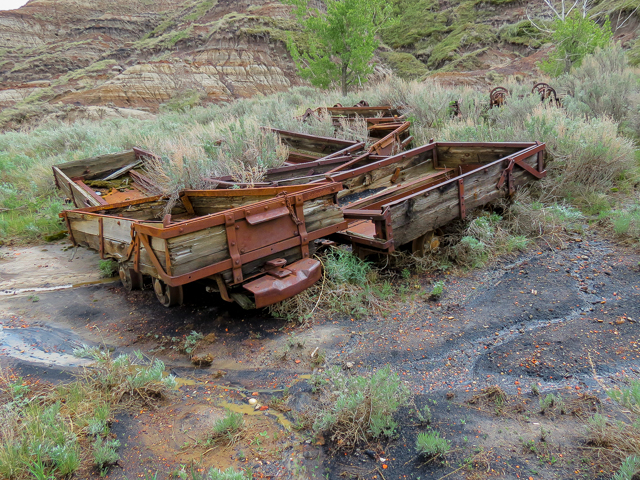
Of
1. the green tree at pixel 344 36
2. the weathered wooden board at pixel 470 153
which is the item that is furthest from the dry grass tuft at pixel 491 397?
the green tree at pixel 344 36

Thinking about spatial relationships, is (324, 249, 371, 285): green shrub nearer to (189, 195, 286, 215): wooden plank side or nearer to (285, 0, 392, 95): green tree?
A: (189, 195, 286, 215): wooden plank side

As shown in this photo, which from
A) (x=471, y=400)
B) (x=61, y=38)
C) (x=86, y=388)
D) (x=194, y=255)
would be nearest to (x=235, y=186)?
(x=194, y=255)

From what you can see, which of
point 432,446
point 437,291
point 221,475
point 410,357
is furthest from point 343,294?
point 221,475

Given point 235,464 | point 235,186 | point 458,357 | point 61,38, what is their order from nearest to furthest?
point 235,464 → point 458,357 → point 235,186 → point 61,38

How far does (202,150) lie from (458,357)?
534 cm

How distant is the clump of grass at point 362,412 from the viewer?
250cm

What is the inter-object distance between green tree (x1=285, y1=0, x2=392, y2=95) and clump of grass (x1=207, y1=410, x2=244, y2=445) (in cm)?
1634

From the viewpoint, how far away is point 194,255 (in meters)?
3.55

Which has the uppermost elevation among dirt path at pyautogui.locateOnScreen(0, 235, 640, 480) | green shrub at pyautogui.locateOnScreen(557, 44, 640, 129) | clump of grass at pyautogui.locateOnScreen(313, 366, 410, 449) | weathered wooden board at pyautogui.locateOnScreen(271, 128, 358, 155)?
green shrub at pyautogui.locateOnScreen(557, 44, 640, 129)

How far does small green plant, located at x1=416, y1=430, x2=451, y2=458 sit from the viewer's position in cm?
230

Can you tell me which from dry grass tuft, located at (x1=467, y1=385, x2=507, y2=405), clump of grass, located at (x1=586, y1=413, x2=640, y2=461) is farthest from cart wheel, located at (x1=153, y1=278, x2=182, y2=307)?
clump of grass, located at (x1=586, y1=413, x2=640, y2=461)

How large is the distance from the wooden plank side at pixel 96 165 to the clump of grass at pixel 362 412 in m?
7.61

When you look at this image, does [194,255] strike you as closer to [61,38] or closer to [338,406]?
[338,406]

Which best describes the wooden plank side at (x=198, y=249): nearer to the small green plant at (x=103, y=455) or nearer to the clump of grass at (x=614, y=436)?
the small green plant at (x=103, y=455)
